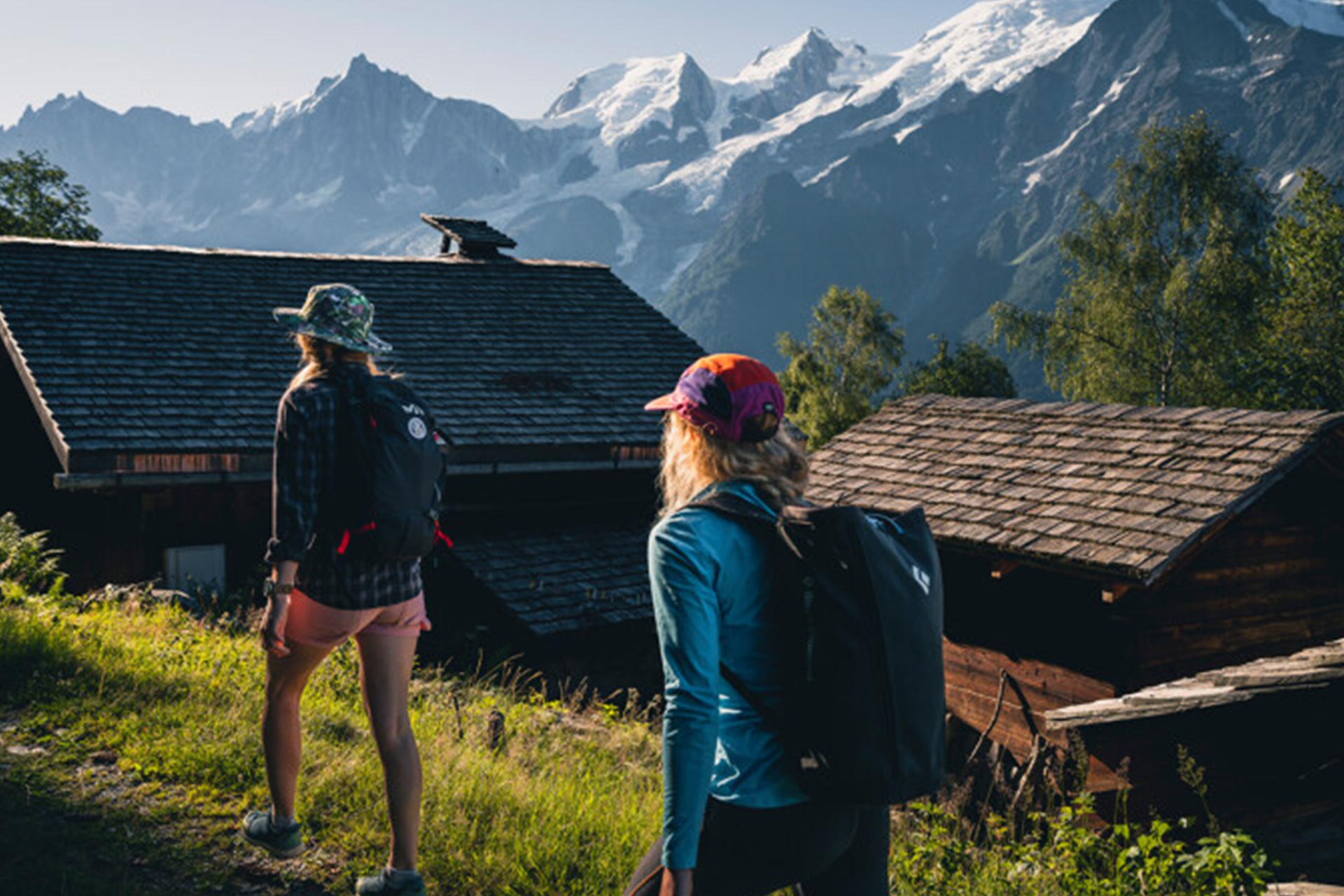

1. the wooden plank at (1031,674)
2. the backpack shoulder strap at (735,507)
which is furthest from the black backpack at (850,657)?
the wooden plank at (1031,674)

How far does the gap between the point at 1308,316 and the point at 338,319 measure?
35950mm

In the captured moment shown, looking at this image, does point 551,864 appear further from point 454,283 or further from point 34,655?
point 454,283

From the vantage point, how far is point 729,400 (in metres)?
2.24

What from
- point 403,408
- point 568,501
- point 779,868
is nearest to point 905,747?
point 779,868

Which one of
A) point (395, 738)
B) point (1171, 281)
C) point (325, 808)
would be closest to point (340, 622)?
point (395, 738)

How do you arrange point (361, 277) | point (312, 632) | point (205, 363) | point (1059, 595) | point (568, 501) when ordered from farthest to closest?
point (361, 277) < point (568, 501) < point (205, 363) < point (1059, 595) < point (312, 632)

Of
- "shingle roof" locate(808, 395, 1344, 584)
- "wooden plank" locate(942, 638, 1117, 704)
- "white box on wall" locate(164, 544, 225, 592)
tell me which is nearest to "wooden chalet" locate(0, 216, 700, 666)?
"white box on wall" locate(164, 544, 225, 592)

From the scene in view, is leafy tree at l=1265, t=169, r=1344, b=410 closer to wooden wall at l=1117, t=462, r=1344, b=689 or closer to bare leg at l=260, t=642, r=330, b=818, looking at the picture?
wooden wall at l=1117, t=462, r=1344, b=689

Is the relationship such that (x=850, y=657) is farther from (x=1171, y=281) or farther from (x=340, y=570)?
(x=1171, y=281)

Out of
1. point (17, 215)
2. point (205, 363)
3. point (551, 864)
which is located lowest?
point (551, 864)

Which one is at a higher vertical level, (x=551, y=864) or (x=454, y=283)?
(x=454, y=283)

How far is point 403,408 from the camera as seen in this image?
3189 millimetres

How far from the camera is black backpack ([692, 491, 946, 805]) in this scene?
2.05 m

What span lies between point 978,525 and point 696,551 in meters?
9.02
